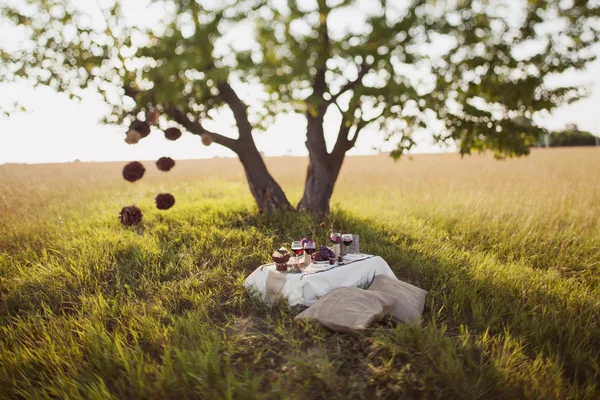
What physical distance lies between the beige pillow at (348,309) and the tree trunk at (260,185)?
4.23m

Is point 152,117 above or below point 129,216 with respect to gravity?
above

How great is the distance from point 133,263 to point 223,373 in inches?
130

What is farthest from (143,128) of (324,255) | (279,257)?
(324,255)

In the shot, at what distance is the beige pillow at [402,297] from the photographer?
13.8 ft

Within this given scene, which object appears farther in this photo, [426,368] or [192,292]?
[192,292]

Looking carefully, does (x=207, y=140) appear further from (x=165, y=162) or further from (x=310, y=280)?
(x=310, y=280)

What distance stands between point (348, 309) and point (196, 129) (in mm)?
5086

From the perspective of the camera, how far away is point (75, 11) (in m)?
6.54

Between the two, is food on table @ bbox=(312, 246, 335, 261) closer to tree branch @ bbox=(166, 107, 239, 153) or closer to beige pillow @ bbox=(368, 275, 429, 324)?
beige pillow @ bbox=(368, 275, 429, 324)

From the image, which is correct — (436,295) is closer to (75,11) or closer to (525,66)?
(525,66)

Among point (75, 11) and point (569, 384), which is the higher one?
point (75, 11)

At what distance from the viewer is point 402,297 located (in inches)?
172

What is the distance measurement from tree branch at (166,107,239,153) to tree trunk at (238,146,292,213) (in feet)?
0.87

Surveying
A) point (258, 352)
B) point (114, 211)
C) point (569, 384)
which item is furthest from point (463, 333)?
point (114, 211)
